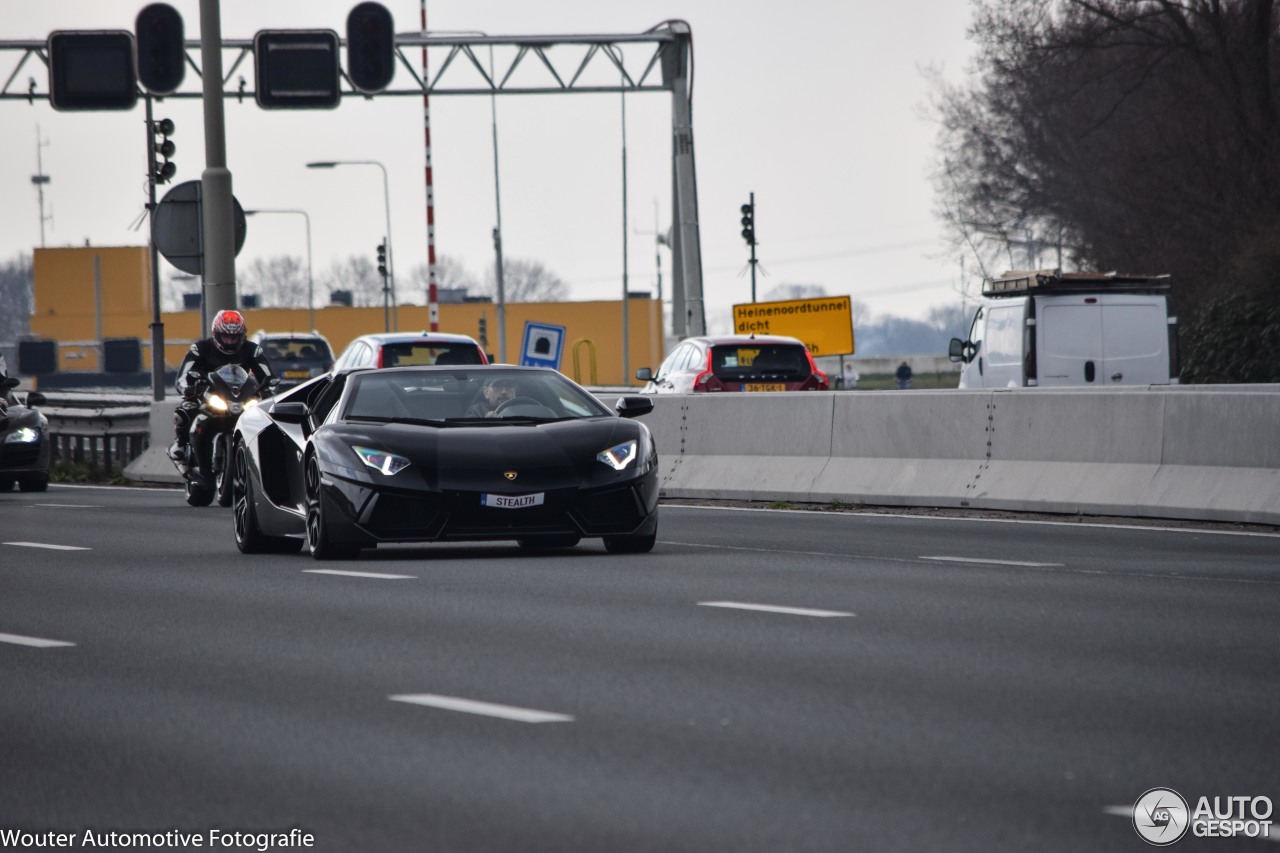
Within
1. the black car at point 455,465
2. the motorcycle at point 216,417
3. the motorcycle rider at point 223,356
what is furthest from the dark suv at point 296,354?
the black car at point 455,465

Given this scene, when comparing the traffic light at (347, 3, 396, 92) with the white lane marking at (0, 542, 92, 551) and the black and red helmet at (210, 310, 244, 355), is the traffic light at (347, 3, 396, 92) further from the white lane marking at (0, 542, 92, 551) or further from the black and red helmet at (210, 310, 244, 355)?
the white lane marking at (0, 542, 92, 551)

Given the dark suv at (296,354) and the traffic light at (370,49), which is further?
the dark suv at (296,354)

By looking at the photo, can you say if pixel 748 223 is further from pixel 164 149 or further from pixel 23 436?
pixel 23 436

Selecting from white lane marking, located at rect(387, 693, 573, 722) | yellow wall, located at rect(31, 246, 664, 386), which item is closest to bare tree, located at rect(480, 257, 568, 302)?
yellow wall, located at rect(31, 246, 664, 386)

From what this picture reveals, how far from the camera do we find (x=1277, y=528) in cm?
1598

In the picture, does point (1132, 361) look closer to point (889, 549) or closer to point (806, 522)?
point (806, 522)

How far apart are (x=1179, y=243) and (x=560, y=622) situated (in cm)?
3470

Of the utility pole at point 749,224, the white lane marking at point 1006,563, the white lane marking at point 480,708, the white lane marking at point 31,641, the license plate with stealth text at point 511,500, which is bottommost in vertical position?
the white lane marking at point 1006,563

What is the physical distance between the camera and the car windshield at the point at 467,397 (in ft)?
45.8

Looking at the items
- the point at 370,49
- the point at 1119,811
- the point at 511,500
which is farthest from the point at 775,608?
the point at 370,49

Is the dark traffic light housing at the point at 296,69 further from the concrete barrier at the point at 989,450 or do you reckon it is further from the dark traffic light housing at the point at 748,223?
the dark traffic light housing at the point at 748,223

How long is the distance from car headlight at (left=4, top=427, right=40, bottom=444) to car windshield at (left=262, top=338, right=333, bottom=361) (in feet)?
55.1

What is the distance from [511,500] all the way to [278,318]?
336ft

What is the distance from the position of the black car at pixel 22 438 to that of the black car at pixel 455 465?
36.0 ft
